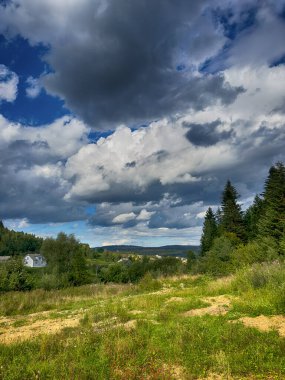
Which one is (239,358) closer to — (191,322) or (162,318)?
(191,322)

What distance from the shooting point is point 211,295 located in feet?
50.4

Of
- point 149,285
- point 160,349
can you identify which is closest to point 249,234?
point 149,285

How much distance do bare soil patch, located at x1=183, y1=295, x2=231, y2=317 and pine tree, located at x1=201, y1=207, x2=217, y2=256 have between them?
55180 millimetres

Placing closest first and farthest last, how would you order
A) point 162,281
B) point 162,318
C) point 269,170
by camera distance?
point 162,318 → point 162,281 → point 269,170

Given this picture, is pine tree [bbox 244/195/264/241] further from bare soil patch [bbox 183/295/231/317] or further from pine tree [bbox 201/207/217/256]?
bare soil patch [bbox 183/295/231/317]

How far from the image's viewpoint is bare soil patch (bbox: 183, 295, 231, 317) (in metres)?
11.4

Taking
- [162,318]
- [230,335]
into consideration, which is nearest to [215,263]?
[162,318]

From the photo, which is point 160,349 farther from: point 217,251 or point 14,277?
point 217,251

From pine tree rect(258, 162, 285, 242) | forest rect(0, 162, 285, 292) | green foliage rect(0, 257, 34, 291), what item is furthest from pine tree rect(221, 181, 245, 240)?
green foliage rect(0, 257, 34, 291)

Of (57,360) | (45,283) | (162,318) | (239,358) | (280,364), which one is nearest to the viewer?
(280,364)

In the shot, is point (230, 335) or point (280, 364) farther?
point (230, 335)

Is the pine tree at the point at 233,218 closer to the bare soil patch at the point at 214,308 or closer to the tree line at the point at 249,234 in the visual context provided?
the tree line at the point at 249,234

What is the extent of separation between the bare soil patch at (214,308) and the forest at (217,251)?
15.1ft

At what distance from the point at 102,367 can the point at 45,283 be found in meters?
37.5
